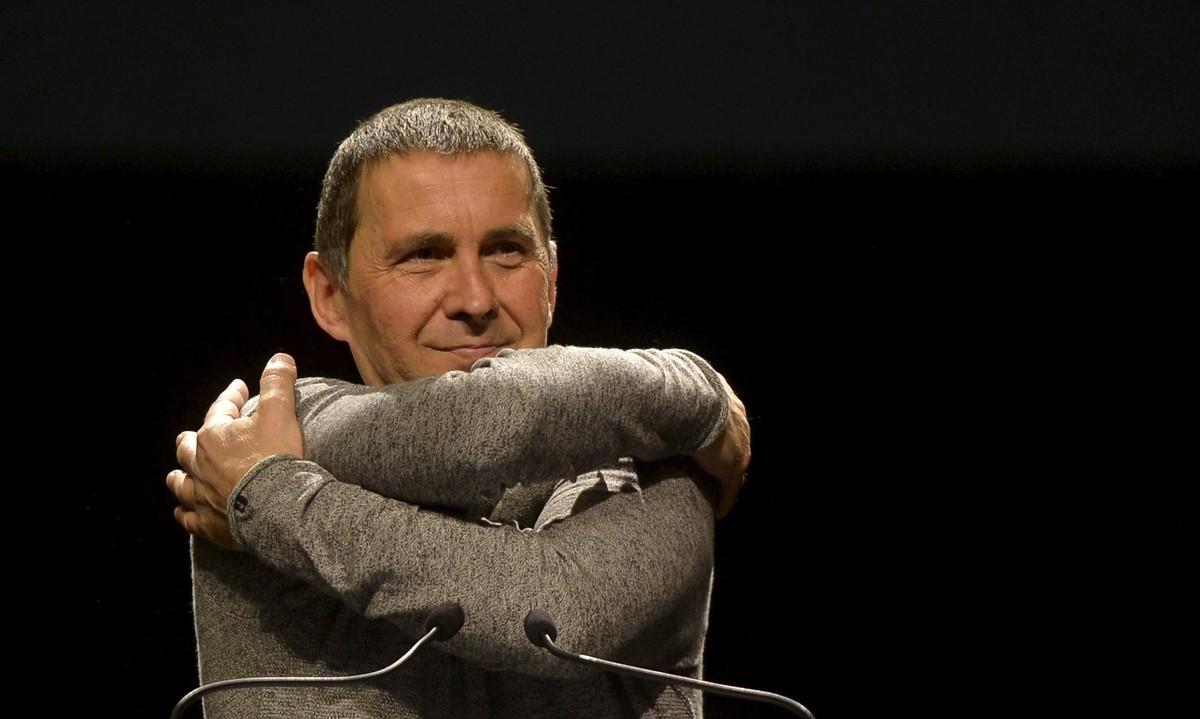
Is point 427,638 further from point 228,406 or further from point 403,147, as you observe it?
point 403,147

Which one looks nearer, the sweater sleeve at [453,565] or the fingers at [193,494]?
the sweater sleeve at [453,565]

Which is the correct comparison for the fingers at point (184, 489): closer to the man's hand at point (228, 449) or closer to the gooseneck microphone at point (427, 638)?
the man's hand at point (228, 449)

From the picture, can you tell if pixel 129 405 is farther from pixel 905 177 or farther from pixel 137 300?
pixel 905 177

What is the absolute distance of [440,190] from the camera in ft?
4.81

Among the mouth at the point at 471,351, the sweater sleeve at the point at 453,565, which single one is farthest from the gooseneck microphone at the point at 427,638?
the mouth at the point at 471,351

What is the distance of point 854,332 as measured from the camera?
2176mm

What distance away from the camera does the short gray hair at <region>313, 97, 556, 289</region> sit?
4.90ft

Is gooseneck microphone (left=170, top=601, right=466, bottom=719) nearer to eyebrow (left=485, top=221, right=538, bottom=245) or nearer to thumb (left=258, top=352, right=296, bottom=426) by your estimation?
thumb (left=258, top=352, right=296, bottom=426)

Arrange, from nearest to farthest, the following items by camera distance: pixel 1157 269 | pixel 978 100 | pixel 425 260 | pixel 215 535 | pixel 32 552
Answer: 1. pixel 215 535
2. pixel 425 260
3. pixel 32 552
4. pixel 978 100
5. pixel 1157 269

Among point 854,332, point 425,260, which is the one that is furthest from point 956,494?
point 425,260

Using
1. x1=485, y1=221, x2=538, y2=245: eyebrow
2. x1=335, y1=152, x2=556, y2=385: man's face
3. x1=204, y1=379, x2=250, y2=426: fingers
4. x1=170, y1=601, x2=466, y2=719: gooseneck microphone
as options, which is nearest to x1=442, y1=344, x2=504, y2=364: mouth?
x1=335, y1=152, x2=556, y2=385: man's face

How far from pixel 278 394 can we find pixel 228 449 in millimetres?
72

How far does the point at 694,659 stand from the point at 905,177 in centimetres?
94

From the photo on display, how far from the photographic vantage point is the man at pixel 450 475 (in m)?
1.20
